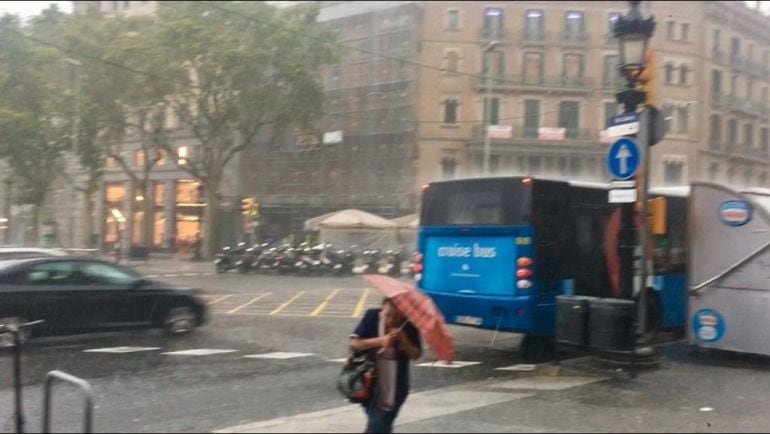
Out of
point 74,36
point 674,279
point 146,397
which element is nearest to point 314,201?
point 74,36

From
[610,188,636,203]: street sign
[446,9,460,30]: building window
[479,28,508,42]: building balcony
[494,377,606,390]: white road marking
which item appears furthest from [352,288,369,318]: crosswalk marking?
[446,9,460,30]: building window

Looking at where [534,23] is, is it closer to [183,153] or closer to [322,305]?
[183,153]

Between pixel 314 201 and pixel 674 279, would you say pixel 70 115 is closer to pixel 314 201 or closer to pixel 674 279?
pixel 314 201

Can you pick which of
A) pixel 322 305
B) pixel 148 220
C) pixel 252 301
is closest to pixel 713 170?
pixel 322 305

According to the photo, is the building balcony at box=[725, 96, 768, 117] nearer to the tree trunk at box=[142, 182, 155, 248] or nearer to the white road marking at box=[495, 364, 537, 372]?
the white road marking at box=[495, 364, 537, 372]

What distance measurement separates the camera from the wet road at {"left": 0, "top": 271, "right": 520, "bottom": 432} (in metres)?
8.01

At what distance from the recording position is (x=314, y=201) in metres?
45.2

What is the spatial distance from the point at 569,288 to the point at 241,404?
5450 mm

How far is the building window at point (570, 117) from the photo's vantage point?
31844 mm

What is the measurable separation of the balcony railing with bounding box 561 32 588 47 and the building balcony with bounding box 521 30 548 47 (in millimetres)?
802

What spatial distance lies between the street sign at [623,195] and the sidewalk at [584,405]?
6.61ft

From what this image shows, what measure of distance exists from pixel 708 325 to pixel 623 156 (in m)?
2.70

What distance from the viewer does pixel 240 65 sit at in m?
38.9

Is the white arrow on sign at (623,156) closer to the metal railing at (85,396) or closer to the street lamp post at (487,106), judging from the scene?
the metal railing at (85,396)
